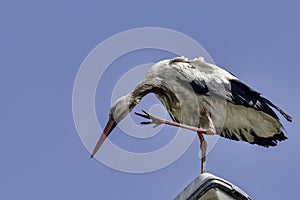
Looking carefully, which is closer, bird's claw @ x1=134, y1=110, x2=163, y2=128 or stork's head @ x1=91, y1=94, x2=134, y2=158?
bird's claw @ x1=134, y1=110, x2=163, y2=128

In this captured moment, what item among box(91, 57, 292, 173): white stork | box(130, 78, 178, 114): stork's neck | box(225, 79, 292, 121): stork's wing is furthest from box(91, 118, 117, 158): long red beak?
box(225, 79, 292, 121): stork's wing

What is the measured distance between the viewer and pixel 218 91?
547 inches

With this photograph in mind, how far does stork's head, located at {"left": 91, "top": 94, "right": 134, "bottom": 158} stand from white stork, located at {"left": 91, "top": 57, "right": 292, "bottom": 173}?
16 millimetres

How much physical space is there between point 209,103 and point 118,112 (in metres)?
1.48

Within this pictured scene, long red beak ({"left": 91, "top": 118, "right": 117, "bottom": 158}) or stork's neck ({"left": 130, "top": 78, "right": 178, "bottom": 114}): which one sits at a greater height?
stork's neck ({"left": 130, "top": 78, "right": 178, "bottom": 114})

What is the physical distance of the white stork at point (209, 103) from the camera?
13.8 meters

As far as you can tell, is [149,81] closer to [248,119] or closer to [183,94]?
[183,94]

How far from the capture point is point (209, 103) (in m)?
13.9

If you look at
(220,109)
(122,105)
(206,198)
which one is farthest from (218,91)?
(206,198)

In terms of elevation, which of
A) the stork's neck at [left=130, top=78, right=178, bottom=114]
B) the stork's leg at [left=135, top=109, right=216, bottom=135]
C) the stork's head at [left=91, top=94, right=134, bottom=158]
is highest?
the stork's neck at [left=130, top=78, right=178, bottom=114]

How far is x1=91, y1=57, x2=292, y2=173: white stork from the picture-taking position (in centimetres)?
1381

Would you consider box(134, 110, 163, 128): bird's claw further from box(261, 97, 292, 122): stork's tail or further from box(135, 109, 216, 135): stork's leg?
box(261, 97, 292, 122): stork's tail

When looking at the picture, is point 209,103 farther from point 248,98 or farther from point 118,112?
point 118,112

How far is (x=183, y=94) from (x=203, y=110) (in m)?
0.40
